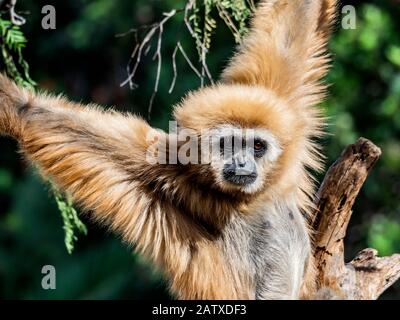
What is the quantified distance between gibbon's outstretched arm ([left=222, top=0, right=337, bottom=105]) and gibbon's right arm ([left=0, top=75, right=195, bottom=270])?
1.33m

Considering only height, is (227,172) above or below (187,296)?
above

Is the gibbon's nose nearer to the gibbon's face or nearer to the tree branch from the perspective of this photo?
the gibbon's face

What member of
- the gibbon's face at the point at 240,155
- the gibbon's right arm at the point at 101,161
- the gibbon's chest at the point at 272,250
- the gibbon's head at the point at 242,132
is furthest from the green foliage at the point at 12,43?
the gibbon's chest at the point at 272,250

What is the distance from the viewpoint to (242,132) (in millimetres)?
7781

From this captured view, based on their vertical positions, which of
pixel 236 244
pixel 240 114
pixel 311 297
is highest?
pixel 240 114

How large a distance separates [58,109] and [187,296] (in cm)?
208

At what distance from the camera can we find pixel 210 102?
7801 mm

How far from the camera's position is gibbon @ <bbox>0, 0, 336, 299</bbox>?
7414 millimetres

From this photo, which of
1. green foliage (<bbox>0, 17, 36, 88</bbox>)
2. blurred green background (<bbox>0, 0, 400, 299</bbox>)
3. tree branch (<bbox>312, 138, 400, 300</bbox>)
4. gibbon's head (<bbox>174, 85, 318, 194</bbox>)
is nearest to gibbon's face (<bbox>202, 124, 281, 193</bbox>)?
gibbon's head (<bbox>174, 85, 318, 194</bbox>)

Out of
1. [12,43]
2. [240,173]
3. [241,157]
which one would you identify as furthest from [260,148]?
[12,43]

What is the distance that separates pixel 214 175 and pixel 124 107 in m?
14.7

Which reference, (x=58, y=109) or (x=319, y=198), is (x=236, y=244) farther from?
(x=58, y=109)

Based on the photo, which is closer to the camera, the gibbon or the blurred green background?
the gibbon
